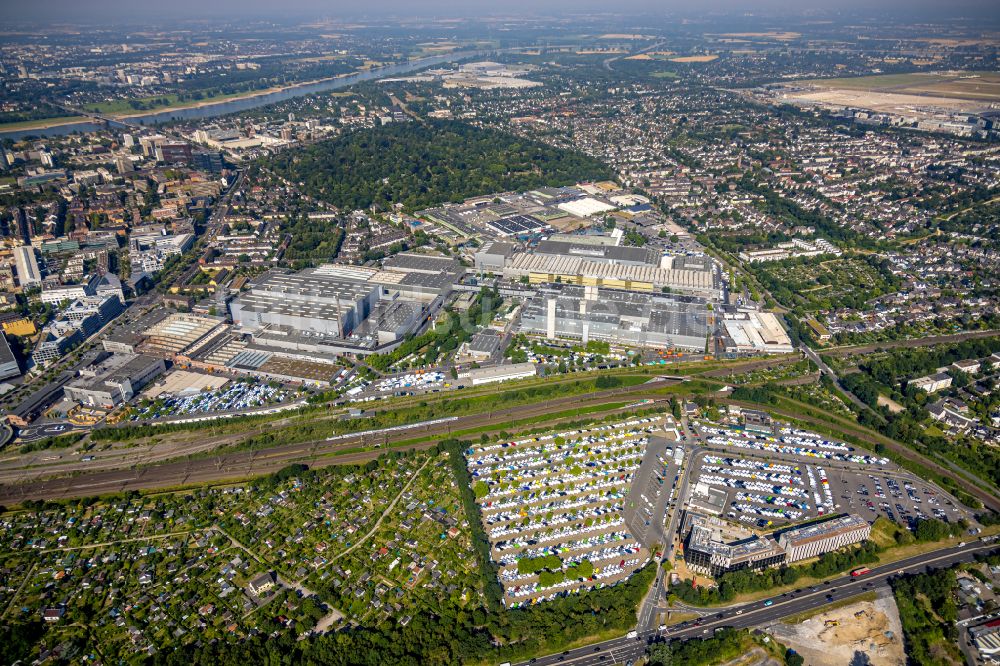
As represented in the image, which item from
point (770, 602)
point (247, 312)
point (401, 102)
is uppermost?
point (401, 102)

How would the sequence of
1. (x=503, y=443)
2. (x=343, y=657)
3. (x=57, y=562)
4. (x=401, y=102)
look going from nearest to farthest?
(x=343, y=657) < (x=57, y=562) < (x=503, y=443) < (x=401, y=102)

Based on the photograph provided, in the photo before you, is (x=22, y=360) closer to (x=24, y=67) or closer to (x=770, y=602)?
(x=770, y=602)

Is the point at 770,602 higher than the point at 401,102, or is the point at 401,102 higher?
the point at 401,102

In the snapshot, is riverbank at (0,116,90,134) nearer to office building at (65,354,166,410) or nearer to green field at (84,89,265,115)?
green field at (84,89,265,115)

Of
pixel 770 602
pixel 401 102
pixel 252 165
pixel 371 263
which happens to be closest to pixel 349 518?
pixel 770 602

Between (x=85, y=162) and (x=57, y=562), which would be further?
(x=85, y=162)

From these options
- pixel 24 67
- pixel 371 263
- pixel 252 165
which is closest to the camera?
pixel 371 263

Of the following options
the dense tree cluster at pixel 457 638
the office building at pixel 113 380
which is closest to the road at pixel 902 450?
the dense tree cluster at pixel 457 638

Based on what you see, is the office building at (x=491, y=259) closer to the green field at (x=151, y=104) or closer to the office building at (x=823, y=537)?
the office building at (x=823, y=537)
